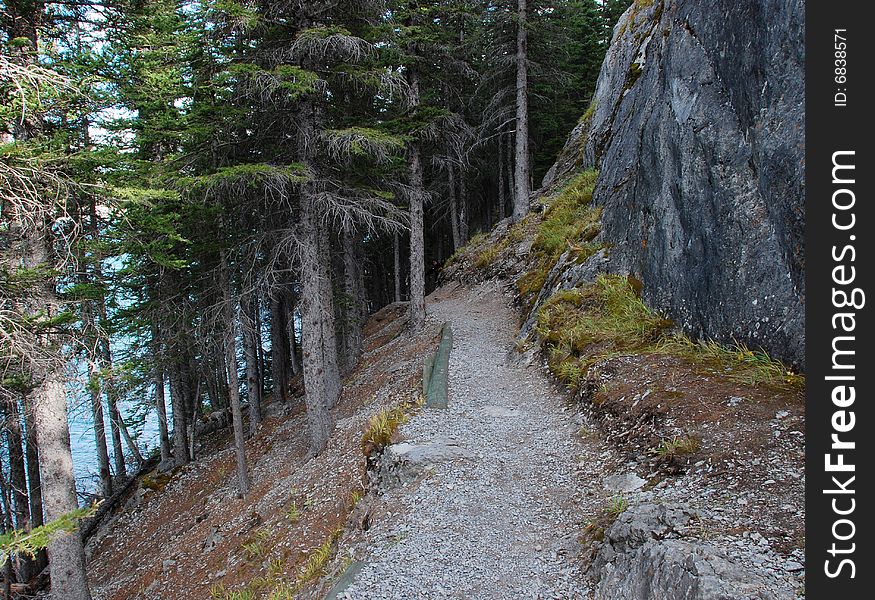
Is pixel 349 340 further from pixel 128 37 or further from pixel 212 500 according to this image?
pixel 128 37

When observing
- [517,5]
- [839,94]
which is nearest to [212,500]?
[839,94]

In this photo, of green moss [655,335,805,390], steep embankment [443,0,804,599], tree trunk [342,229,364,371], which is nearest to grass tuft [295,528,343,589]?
steep embankment [443,0,804,599]

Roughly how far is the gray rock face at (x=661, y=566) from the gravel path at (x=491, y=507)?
0.49 metres

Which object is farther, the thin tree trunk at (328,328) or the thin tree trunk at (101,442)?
the thin tree trunk at (328,328)

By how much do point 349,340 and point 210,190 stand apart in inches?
373

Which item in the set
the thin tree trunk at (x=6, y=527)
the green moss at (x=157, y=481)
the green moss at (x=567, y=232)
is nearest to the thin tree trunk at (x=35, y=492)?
the thin tree trunk at (x=6, y=527)

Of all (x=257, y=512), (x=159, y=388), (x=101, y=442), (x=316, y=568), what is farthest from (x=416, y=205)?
(x=101, y=442)

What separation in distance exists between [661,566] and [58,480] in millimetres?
9513

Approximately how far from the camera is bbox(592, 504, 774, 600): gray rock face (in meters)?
3.65

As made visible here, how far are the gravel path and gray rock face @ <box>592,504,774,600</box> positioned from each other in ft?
1.59

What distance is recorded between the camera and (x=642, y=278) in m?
9.64

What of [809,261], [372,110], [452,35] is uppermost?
[452,35]

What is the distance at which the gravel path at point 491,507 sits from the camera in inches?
206

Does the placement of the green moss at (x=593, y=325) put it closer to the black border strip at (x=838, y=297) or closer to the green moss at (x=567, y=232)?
the green moss at (x=567, y=232)
